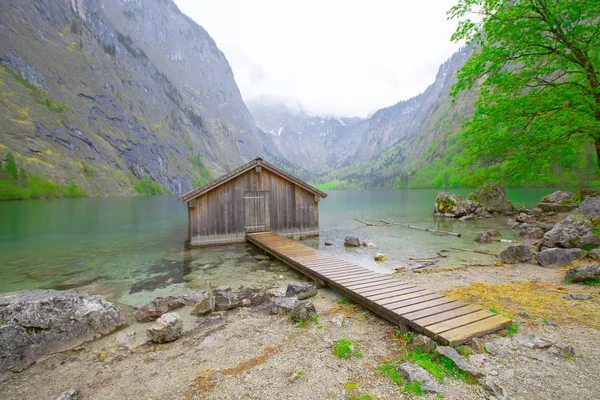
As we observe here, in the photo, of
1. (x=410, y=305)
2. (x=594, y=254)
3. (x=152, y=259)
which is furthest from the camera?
(x=152, y=259)

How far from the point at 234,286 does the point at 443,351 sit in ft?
24.8

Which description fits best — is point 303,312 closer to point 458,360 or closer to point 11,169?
point 458,360

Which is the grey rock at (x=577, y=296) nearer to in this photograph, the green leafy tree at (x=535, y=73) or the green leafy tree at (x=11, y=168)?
the green leafy tree at (x=535, y=73)

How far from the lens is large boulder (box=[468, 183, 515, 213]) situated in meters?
34.9

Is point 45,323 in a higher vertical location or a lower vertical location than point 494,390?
higher

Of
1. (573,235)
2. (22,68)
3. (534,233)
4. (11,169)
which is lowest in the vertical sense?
(534,233)

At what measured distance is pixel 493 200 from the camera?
35.2 meters

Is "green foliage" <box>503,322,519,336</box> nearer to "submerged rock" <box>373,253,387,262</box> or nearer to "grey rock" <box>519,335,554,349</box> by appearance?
"grey rock" <box>519,335,554,349</box>

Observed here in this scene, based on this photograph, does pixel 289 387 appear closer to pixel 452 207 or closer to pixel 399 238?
pixel 399 238

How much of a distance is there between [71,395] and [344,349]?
4.39 meters

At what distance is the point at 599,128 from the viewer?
13.4 metres

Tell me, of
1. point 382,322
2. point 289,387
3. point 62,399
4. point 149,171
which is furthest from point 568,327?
point 149,171

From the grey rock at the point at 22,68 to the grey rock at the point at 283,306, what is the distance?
5023 inches

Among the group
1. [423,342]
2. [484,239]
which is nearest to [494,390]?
[423,342]
